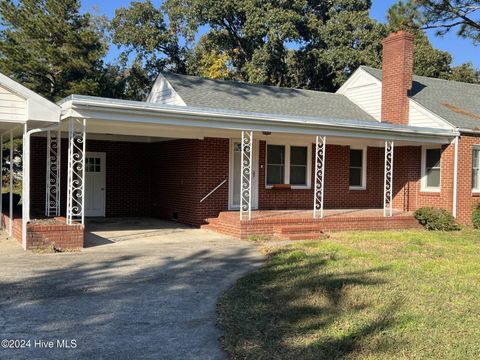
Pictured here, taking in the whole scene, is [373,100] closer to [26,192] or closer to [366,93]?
[366,93]

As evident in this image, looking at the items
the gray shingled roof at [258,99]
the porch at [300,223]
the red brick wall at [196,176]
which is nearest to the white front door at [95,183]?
the red brick wall at [196,176]

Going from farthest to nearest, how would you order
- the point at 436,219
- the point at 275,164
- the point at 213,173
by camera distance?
the point at 275,164
the point at 436,219
the point at 213,173

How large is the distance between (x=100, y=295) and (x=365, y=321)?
Result: 3638 millimetres

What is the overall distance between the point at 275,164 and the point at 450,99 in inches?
316

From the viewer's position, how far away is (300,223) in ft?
45.0

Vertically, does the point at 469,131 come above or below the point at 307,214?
above

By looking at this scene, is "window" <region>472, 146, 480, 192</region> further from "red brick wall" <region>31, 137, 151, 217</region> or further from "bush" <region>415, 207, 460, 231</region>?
"red brick wall" <region>31, 137, 151, 217</region>

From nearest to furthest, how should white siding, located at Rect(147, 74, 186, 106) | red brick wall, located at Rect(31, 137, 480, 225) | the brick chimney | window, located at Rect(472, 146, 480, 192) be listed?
red brick wall, located at Rect(31, 137, 480, 225)
window, located at Rect(472, 146, 480, 192)
white siding, located at Rect(147, 74, 186, 106)
the brick chimney

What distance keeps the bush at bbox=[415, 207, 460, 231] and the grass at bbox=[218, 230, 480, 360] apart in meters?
4.76

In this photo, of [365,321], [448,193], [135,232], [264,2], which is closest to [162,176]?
[135,232]

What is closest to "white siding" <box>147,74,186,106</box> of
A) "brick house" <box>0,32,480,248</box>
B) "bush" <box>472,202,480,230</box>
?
"brick house" <box>0,32,480,248</box>

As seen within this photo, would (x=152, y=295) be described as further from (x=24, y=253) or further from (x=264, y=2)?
(x=264, y=2)

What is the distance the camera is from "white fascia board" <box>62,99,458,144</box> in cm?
1085

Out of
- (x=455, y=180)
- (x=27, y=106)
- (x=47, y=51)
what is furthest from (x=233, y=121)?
(x=47, y=51)
